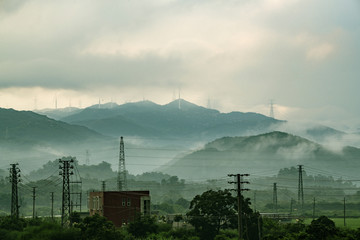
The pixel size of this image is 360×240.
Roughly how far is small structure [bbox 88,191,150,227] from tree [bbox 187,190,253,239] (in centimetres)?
2394

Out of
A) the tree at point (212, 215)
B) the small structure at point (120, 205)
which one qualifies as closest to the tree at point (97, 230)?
the tree at point (212, 215)

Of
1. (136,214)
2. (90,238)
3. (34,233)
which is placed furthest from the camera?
(136,214)

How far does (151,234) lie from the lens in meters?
126

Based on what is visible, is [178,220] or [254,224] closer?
[254,224]

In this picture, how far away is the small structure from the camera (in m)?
151

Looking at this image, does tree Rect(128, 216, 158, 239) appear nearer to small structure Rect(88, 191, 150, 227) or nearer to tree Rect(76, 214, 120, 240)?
tree Rect(76, 214, 120, 240)

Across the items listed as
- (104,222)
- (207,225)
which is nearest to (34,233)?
(104,222)

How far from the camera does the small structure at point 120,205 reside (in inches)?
5960

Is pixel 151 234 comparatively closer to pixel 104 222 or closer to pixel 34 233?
pixel 104 222

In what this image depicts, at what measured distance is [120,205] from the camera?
504 feet

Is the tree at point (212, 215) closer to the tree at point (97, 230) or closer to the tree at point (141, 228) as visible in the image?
the tree at point (141, 228)

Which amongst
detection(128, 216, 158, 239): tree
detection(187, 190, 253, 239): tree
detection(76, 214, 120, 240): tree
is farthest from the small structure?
detection(76, 214, 120, 240): tree

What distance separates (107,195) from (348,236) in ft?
280

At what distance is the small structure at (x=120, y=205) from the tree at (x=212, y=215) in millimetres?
23936
